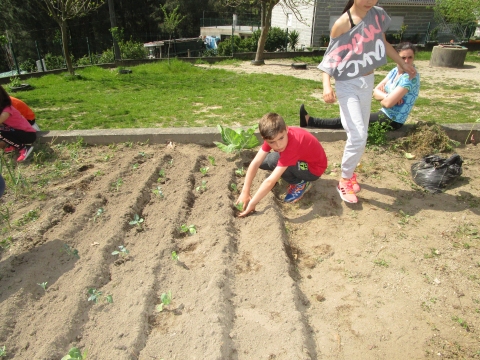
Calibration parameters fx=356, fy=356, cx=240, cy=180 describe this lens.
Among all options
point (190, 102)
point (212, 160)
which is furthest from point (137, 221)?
point (190, 102)

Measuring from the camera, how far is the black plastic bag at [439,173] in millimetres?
3258

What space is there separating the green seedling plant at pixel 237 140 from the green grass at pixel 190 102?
1.06 meters

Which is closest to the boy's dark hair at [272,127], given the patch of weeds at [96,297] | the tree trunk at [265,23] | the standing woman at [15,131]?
the patch of weeds at [96,297]

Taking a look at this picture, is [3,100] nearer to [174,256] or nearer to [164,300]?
[174,256]

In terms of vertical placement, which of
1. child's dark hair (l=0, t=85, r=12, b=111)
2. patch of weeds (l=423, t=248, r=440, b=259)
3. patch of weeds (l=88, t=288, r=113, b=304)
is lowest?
patch of weeds (l=88, t=288, r=113, b=304)

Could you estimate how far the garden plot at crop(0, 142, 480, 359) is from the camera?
191 centimetres

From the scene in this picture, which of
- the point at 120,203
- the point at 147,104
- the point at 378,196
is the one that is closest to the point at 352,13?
the point at 378,196

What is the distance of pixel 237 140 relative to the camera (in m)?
3.80

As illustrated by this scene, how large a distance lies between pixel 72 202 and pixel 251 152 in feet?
6.14

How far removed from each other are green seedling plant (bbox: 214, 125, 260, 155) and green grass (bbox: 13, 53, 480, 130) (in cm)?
106

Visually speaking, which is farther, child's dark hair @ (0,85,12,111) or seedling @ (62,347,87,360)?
child's dark hair @ (0,85,12,111)

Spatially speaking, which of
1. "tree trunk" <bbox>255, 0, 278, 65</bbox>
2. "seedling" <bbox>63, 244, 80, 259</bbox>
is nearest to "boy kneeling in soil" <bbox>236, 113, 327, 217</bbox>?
"seedling" <bbox>63, 244, 80, 259</bbox>

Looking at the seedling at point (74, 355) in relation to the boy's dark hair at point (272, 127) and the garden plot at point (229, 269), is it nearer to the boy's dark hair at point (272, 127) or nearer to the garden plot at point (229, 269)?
the garden plot at point (229, 269)

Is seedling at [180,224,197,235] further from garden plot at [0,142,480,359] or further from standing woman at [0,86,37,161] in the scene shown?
standing woman at [0,86,37,161]
